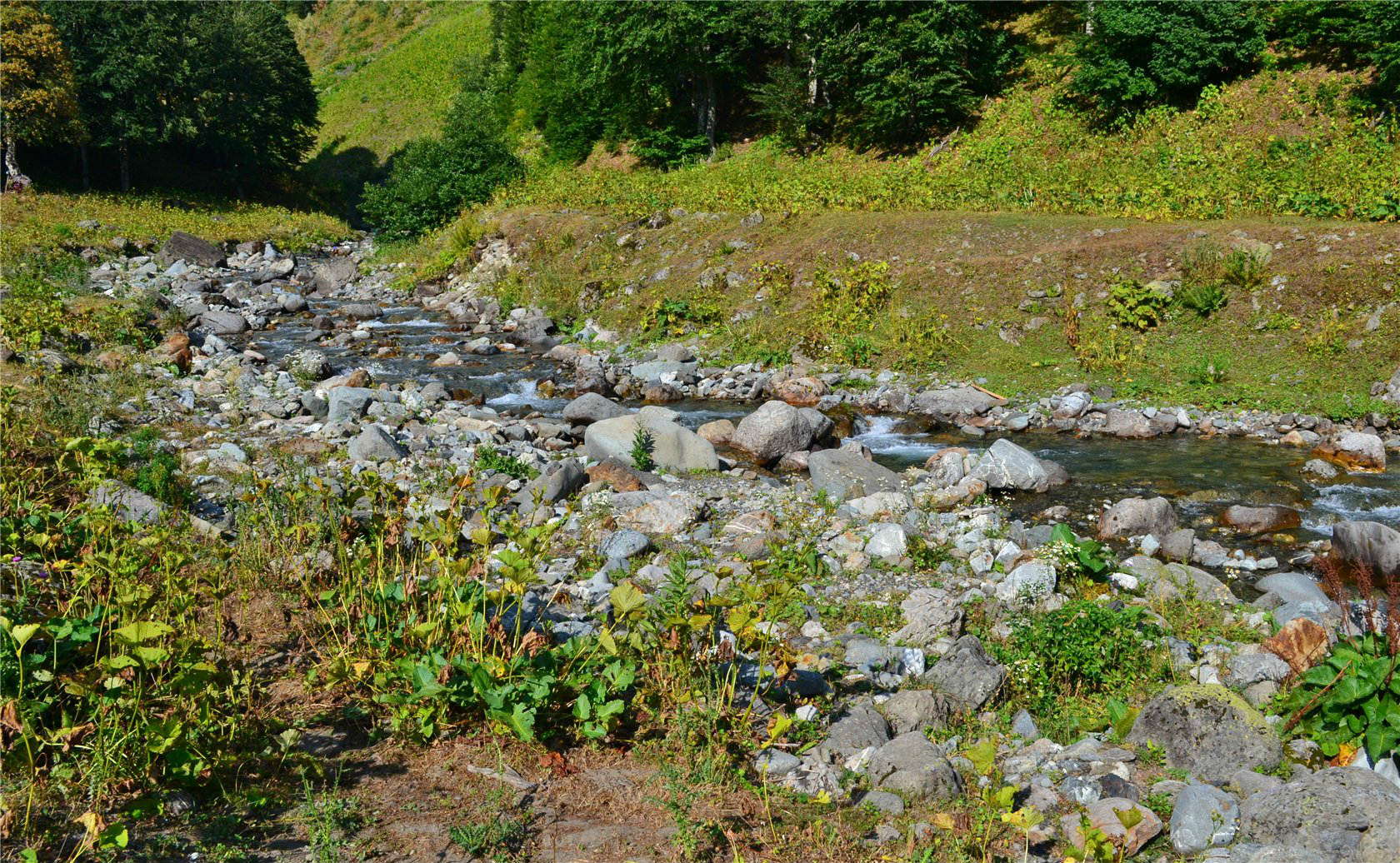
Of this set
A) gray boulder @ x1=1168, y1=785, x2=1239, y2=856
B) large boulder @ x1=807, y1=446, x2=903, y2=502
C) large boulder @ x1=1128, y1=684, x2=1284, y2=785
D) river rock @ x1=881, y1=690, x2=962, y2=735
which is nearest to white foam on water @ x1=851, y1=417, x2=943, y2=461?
large boulder @ x1=807, y1=446, x2=903, y2=502

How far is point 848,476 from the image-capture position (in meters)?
10.3

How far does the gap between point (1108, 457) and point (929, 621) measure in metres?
6.29

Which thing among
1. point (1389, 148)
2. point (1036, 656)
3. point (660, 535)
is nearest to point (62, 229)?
point (660, 535)

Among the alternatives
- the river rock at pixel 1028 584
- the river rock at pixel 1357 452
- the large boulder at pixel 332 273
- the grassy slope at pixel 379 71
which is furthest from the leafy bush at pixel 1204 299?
the grassy slope at pixel 379 71

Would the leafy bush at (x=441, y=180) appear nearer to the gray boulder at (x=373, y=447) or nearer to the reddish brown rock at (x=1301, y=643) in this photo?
the gray boulder at (x=373, y=447)

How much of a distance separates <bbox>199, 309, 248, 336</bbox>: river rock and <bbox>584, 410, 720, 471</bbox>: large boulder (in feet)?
37.4

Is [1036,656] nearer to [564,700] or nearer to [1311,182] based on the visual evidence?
[564,700]

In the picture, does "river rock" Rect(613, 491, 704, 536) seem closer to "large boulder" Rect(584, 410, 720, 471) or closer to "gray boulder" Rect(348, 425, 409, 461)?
"large boulder" Rect(584, 410, 720, 471)

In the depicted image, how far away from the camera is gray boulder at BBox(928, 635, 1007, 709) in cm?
581

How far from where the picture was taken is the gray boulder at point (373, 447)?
10.6 metres

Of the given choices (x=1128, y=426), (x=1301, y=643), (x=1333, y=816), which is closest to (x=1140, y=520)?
(x=1301, y=643)

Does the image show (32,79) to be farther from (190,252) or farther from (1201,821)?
(1201,821)

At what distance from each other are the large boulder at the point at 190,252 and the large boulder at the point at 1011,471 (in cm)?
2461

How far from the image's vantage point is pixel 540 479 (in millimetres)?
9844
